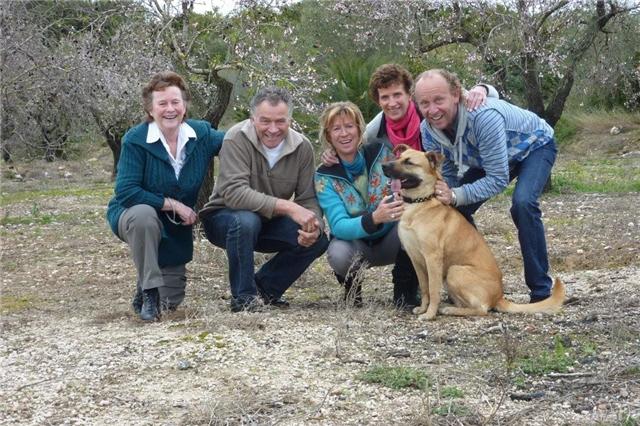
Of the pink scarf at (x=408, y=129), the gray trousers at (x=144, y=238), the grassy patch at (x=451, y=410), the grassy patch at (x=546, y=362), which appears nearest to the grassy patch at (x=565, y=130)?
the pink scarf at (x=408, y=129)

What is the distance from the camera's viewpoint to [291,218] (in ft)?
20.2

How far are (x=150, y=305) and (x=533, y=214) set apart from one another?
2587 mm

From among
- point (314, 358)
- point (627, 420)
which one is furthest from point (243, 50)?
point (627, 420)

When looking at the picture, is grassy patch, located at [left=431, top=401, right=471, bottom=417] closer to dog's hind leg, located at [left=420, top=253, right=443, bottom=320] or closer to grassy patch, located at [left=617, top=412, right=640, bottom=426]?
grassy patch, located at [left=617, top=412, right=640, bottom=426]

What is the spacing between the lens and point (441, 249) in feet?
19.2

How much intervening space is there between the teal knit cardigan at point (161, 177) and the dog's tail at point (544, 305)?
2238 mm

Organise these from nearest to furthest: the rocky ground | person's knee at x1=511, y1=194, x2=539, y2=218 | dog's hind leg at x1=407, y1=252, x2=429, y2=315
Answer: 1. the rocky ground
2. person's knee at x1=511, y1=194, x2=539, y2=218
3. dog's hind leg at x1=407, y1=252, x2=429, y2=315

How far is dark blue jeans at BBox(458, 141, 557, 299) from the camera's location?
5.93 m

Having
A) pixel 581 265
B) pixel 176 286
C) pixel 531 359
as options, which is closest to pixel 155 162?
pixel 176 286

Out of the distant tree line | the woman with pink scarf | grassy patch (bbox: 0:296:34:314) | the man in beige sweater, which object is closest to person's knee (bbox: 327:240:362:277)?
the man in beige sweater

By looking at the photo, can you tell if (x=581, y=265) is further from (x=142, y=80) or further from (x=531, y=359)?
(x=142, y=80)

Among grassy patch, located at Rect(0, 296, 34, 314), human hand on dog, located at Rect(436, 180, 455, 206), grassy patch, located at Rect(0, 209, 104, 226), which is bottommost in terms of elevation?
grassy patch, located at Rect(0, 209, 104, 226)

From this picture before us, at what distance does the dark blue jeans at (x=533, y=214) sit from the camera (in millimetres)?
5930

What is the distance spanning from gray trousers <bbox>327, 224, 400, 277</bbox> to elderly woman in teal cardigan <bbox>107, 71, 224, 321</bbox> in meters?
0.99
